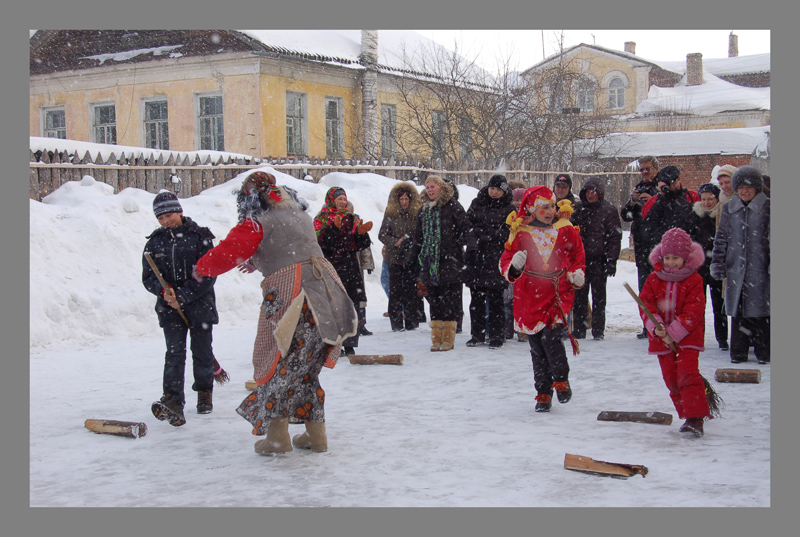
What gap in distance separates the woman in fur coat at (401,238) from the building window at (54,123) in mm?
17198

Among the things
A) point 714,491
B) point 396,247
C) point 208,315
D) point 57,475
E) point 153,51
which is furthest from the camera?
point 153,51

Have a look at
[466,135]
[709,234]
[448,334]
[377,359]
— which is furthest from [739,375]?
[466,135]

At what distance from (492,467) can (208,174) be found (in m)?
10.5

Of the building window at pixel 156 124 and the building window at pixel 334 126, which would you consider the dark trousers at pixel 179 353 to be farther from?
the building window at pixel 156 124

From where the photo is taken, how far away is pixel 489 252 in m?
8.60

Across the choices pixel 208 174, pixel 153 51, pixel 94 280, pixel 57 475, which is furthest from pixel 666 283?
pixel 153 51

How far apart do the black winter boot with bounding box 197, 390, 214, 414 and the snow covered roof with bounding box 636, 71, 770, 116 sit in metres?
28.1

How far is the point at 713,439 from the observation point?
5.12 metres

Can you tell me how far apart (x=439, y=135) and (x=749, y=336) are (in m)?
15.0

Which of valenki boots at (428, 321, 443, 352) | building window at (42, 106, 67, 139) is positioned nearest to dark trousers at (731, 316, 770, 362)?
valenki boots at (428, 321, 443, 352)

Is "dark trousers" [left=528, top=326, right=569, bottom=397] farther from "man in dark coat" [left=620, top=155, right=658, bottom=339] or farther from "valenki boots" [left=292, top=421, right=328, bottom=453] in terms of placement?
"man in dark coat" [left=620, top=155, right=658, bottom=339]

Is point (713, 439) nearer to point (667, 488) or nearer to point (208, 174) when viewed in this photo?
point (667, 488)

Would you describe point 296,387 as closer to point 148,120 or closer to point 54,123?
point 148,120

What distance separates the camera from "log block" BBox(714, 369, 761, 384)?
668 cm
